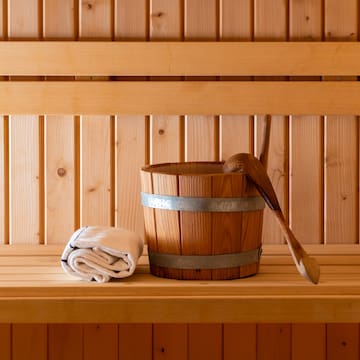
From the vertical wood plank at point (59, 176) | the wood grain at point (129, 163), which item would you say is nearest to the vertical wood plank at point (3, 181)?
the vertical wood plank at point (59, 176)

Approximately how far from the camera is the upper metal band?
2.09m

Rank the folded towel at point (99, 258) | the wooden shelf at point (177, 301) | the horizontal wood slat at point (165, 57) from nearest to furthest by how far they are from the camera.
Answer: the wooden shelf at point (177, 301), the folded towel at point (99, 258), the horizontal wood slat at point (165, 57)

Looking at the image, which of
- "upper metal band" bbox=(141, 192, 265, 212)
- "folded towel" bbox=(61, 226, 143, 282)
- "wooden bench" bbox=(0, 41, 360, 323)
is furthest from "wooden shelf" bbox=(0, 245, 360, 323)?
"wooden bench" bbox=(0, 41, 360, 323)

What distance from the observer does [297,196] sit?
8.67 feet

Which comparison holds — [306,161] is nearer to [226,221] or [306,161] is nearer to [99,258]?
[226,221]

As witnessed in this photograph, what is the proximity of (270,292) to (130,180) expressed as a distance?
2.44 ft
